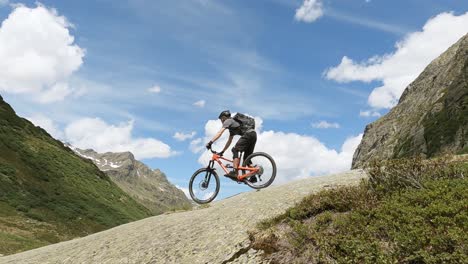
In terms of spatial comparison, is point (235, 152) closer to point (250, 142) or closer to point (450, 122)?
point (250, 142)

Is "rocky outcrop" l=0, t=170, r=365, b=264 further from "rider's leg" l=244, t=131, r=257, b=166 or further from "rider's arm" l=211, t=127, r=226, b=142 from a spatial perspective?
"rider's arm" l=211, t=127, r=226, b=142

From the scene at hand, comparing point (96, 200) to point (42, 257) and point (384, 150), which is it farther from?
point (384, 150)

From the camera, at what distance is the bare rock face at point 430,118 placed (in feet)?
310

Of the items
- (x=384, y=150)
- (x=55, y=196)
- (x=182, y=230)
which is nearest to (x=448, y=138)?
(x=384, y=150)

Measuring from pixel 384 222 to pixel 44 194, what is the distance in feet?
203

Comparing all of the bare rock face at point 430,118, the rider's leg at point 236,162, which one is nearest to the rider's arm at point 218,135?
the rider's leg at point 236,162

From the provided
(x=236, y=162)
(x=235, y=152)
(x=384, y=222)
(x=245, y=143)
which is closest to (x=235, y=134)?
(x=245, y=143)

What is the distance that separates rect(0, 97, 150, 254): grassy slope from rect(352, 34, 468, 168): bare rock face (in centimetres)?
3792

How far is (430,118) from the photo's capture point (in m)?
117

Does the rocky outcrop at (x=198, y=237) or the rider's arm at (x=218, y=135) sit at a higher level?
the rider's arm at (x=218, y=135)

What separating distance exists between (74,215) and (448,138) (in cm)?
7960

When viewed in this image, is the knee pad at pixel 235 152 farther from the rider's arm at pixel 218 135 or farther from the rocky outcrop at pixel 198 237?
the rocky outcrop at pixel 198 237

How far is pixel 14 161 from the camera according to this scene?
65562 mm

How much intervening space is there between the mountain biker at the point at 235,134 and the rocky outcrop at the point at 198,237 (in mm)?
1404
